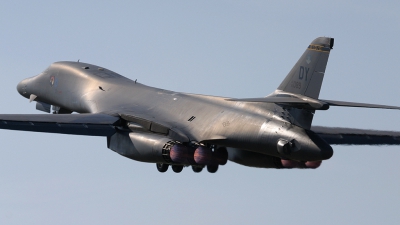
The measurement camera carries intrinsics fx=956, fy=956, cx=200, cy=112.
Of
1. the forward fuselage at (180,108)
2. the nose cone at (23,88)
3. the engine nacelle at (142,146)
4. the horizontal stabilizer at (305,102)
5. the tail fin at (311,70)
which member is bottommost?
the nose cone at (23,88)

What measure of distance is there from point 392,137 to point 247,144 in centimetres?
716

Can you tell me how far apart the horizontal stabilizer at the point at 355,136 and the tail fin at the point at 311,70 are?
3.98m

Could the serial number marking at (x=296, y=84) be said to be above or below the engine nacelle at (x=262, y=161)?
above

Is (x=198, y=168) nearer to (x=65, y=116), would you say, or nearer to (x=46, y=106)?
(x=65, y=116)

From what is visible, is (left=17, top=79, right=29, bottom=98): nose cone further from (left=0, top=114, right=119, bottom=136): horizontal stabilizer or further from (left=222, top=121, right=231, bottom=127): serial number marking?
(left=222, top=121, right=231, bottom=127): serial number marking

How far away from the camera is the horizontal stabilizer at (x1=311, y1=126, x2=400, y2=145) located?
38969 mm

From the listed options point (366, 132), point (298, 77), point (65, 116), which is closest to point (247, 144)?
point (298, 77)

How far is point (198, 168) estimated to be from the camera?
1565 inches

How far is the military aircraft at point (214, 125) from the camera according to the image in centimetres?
3475

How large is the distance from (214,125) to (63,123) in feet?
20.8

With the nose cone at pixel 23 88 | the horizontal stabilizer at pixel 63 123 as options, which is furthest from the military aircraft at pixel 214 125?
the nose cone at pixel 23 88

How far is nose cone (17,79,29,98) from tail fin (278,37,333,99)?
19.9 meters

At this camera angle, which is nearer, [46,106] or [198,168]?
[198,168]

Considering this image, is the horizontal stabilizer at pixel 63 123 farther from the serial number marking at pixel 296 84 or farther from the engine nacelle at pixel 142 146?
the serial number marking at pixel 296 84
